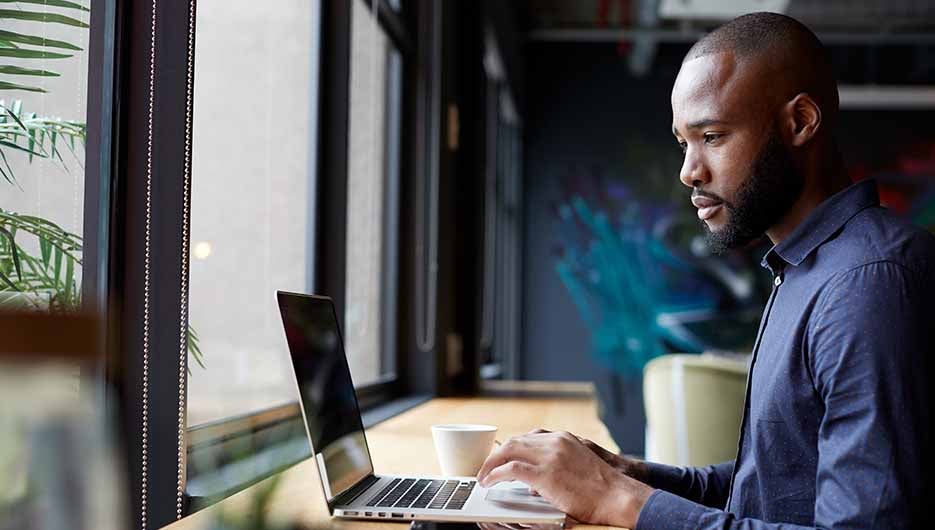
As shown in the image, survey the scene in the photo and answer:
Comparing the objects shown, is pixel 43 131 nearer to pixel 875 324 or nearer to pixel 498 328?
pixel 875 324

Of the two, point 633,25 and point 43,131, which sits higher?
point 633,25

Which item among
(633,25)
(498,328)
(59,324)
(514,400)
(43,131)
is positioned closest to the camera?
A: (59,324)

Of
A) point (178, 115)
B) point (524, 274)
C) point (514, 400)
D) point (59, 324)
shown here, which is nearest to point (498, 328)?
point (524, 274)

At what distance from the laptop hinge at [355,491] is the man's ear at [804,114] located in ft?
2.35

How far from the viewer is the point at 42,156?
40.2 inches

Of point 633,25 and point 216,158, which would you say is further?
point 633,25

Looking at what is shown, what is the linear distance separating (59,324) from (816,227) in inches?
43.4

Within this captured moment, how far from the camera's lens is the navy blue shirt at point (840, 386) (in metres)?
1.00

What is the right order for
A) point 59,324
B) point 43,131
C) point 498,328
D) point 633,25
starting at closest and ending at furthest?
point 59,324, point 43,131, point 498,328, point 633,25

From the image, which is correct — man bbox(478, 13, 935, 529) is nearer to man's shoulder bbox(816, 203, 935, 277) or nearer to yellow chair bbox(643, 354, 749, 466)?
man's shoulder bbox(816, 203, 935, 277)

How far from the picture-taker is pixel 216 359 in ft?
5.25

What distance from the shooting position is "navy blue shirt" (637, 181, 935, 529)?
996 mm

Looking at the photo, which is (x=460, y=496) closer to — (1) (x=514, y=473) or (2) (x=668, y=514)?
(1) (x=514, y=473)

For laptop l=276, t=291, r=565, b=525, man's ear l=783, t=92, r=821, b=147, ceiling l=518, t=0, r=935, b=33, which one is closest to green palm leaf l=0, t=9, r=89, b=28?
laptop l=276, t=291, r=565, b=525
